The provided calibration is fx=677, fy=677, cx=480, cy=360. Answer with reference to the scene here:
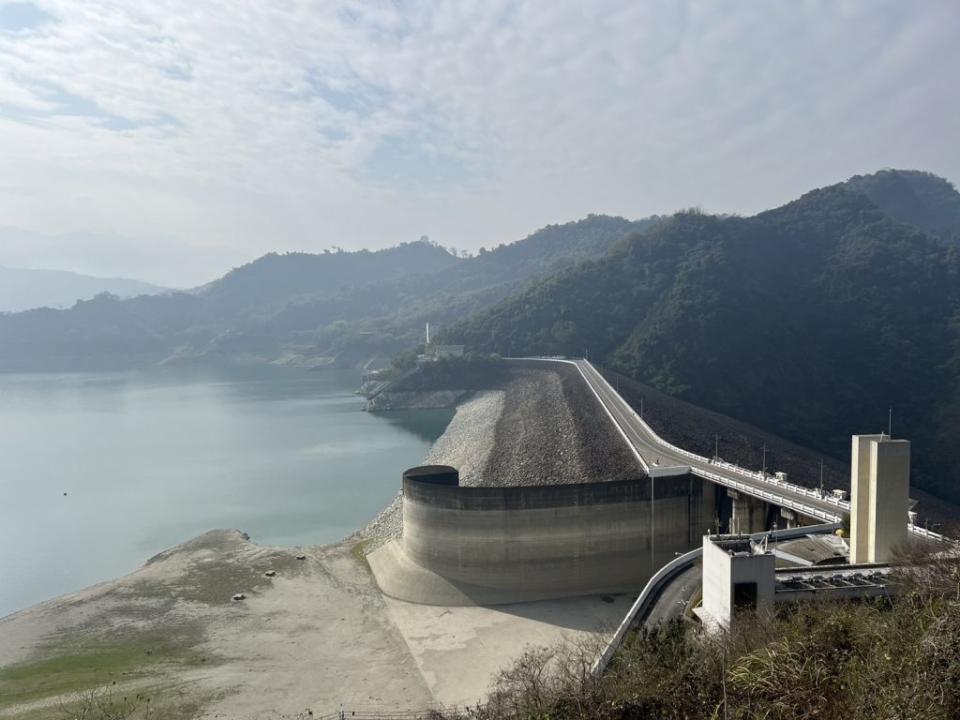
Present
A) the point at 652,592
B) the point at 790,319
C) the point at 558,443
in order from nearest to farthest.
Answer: the point at 652,592 < the point at 558,443 < the point at 790,319

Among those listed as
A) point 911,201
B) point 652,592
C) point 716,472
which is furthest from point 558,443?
point 911,201

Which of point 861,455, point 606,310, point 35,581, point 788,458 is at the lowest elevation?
point 35,581

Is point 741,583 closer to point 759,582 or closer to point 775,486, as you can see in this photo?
point 759,582

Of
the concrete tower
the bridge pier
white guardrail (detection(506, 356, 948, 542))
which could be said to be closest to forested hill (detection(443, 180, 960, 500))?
white guardrail (detection(506, 356, 948, 542))

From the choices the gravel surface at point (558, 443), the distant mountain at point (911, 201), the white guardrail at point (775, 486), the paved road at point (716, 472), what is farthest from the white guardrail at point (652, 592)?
the distant mountain at point (911, 201)

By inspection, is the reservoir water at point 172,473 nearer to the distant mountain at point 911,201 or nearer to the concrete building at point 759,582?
the concrete building at point 759,582

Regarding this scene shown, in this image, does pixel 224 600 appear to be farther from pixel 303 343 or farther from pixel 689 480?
pixel 303 343

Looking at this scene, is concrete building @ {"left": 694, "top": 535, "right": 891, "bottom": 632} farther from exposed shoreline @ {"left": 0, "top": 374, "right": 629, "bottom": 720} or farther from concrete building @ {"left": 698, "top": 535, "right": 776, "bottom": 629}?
exposed shoreline @ {"left": 0, "top": 374, "right": 629, "bottom": 720}

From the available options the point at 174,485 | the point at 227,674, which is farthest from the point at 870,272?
the point at 227,674
